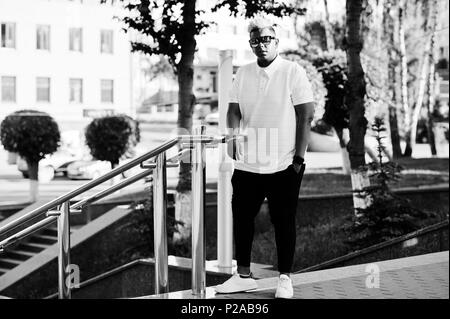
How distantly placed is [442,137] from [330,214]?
4.17 meters

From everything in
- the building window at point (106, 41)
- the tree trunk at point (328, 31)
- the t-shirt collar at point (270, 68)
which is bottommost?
the t-shirt collar at point (270, 68)

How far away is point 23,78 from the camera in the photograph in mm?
8141

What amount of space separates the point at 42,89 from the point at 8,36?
1.80ft

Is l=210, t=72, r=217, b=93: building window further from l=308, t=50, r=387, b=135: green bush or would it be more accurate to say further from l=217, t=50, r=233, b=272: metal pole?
l=217, t=50, r=233, b=272: metal pole

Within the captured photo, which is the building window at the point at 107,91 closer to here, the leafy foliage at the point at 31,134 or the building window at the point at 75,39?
the building window at the point at 75,39

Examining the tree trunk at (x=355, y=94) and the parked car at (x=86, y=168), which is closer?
the parked car at (x=86, y=168)

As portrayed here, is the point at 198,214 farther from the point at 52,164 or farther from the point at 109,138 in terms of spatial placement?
the point at 52,164

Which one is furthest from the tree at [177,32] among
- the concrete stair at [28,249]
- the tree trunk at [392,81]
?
the concrete stair at [28,249]

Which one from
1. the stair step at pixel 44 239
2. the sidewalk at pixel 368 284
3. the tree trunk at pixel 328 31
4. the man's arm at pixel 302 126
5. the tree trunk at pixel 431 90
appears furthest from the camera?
the tree trunk at pixel 431 90

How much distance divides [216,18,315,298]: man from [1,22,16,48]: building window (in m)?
3.20

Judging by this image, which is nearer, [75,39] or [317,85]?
[75,39]

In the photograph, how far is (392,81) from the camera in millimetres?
11383

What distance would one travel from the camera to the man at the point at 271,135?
5.09m

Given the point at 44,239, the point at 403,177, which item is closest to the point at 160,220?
the point at 403,177
